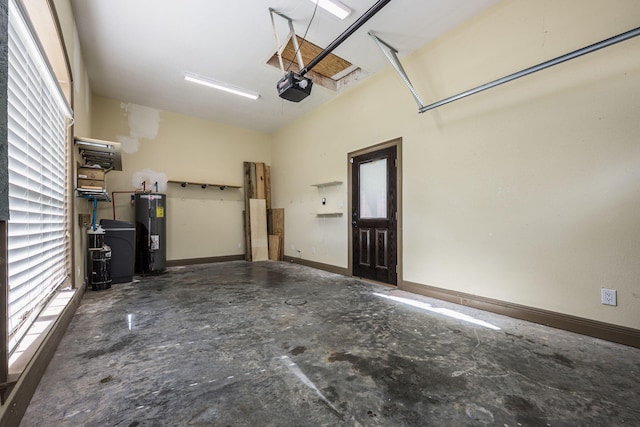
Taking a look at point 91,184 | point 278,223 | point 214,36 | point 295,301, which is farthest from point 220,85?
point 295,301

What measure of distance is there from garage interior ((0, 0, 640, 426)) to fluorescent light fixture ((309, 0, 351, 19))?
1.0 inches

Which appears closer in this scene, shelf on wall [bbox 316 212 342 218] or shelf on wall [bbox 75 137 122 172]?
shelf on wall [bbox 75 137 122 172]

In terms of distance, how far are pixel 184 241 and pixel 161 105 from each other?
3.04 m

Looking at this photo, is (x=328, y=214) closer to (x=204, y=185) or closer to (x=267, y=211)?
(x=267, y=211)

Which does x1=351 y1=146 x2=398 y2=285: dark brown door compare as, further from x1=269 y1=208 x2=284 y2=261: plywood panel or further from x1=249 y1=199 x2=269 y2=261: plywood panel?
x1=249 y1=199 x2=269 y2=261: plywood panel

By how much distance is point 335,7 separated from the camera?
3.01 meters

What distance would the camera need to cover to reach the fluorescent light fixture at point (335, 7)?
294 cm

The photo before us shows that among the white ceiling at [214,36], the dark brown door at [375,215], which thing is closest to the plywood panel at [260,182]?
the white ceiling at [214,36]

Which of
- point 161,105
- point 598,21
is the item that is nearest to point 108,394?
point 598,21

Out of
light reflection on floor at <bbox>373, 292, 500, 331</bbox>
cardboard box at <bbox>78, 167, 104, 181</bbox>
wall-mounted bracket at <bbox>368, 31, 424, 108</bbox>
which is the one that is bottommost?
light reflection on floor at <bbox>373, 292, 500, 331</bbox>

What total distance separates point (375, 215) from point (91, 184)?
13.4 feet

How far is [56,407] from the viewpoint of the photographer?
1440 mm

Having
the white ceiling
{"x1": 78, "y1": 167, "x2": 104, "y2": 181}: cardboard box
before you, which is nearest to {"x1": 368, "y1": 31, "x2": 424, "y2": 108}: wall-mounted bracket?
the white ceiling

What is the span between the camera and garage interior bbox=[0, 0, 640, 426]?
5.09ft
